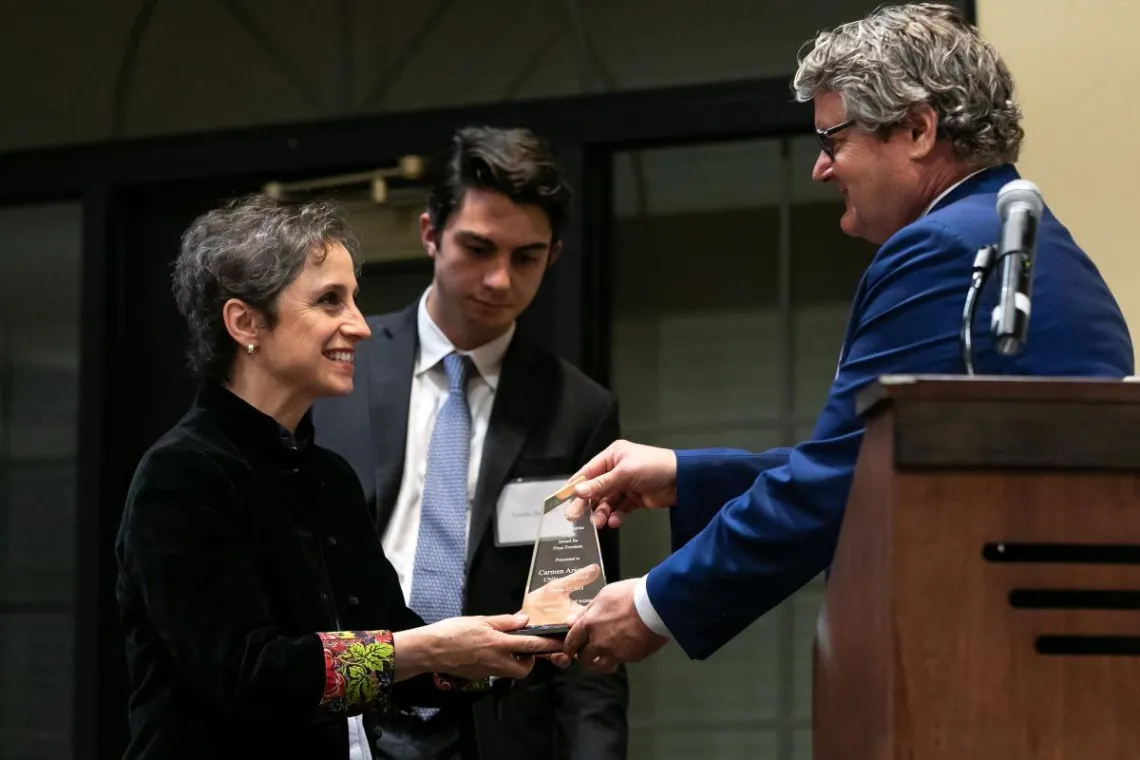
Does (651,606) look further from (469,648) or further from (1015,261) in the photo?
(1015,261)

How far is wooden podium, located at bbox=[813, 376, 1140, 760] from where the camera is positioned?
4.49 ft

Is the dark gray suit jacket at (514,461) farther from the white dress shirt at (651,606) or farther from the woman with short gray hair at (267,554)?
the white dress shirt at (651,606)

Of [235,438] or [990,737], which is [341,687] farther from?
[990,737]

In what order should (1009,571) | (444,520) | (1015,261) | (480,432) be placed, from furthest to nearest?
1. (480,432)
2. (444,520)
3. (1015,261)
4. (1009,571)

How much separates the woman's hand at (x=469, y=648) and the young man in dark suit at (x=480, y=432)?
27 centimetres

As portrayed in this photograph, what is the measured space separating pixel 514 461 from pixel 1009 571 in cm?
147

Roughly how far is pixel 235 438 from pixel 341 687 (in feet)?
1.23

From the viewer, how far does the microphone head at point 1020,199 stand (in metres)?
1.57

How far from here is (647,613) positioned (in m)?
2.17

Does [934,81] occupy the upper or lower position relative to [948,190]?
upper

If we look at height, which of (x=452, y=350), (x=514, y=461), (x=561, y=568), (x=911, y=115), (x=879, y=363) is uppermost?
(x=911, y=115)

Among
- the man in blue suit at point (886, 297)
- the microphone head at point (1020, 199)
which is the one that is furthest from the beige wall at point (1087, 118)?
the microphone head at point (1020, 199)

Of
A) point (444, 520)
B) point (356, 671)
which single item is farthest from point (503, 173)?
point (356, 671)

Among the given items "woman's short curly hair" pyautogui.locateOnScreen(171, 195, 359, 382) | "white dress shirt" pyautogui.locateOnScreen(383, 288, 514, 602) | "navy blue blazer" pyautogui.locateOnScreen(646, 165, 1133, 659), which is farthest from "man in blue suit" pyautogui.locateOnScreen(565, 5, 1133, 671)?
"woman's short curly hair" pyautogui.locateOnScreen(171, 195, 359, 382)
